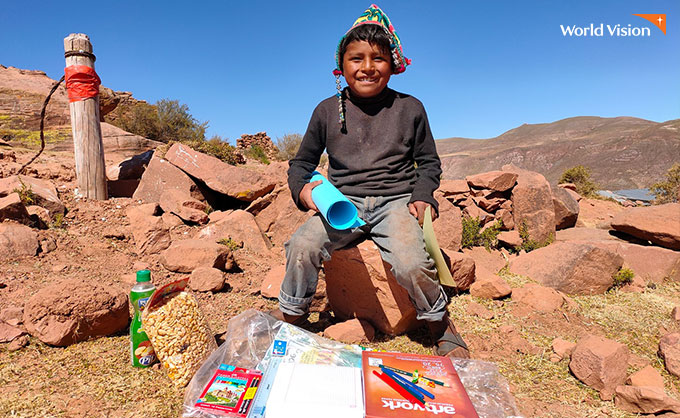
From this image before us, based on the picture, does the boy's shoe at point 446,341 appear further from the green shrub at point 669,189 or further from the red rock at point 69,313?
the green shrub at point 669,189

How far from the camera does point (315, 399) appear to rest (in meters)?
1.68

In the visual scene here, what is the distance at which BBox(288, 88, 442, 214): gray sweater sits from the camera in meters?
2.67

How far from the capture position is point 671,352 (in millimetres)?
2307

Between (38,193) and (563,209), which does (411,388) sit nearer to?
(563,209)

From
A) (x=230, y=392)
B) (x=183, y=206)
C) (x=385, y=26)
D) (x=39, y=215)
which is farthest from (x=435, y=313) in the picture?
(x=39, y=215)

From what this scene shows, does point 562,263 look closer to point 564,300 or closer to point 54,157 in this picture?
point 564,300

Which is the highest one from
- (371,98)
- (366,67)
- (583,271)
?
(366,67)

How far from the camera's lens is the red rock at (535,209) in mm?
4781

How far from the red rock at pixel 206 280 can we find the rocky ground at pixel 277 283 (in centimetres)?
2

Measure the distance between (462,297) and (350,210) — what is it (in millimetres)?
1621

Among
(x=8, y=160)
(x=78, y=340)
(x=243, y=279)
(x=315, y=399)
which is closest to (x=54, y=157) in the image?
(x=8, y=160)

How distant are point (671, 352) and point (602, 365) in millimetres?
657

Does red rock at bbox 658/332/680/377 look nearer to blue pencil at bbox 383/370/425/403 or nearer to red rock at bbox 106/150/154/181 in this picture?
blue pencil at bbox 383/370/425/403

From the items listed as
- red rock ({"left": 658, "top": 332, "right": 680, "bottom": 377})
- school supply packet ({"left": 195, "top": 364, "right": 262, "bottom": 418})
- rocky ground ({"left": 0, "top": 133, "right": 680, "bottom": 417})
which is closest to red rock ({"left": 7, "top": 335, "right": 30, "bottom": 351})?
rocky ground ({"left": 0, "top": 133, "right": 680, "bottom": 417})
